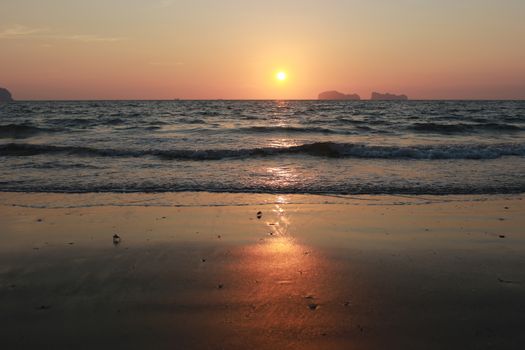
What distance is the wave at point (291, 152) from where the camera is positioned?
1728 centimetres

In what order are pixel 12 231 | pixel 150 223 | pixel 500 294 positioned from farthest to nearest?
pixel 150 223
pixel 12 231
pixel 500 294

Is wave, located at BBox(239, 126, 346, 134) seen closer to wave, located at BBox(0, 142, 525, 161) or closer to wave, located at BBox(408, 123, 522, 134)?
wave, located at BBox(408, 123, 522, 134)

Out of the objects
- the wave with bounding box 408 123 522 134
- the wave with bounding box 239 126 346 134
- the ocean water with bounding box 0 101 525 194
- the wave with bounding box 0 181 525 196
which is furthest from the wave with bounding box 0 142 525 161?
the wave with bounding box 408 123 522 134

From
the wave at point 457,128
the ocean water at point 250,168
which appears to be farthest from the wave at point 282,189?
the wave at point 457,128

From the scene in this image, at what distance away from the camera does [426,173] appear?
13.1m

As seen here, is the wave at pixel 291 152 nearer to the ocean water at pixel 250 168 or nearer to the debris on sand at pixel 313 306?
the ocean water at pixel 250 168

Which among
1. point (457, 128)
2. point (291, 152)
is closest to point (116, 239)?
point (291, 152)

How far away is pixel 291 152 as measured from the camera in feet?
63.4

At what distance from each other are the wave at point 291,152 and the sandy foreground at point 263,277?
8.93 meters

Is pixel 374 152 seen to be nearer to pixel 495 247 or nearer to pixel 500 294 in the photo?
pixel 495 247

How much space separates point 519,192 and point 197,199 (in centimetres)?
741

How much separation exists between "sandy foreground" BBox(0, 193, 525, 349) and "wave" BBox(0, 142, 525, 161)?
8.93 m

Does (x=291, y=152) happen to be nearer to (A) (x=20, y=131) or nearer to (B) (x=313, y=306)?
(B) (x=313, y=306)

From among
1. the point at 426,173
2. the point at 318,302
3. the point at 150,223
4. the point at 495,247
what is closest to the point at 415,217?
the point at 495,247
